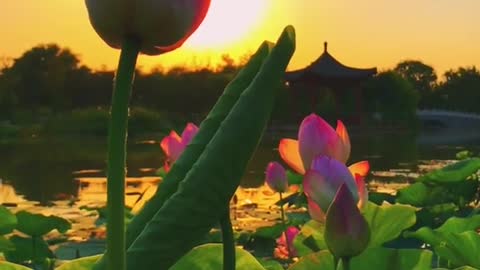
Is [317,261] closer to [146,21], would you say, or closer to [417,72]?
[146,21]

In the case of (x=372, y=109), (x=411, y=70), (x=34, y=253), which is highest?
(x=411, y=70)

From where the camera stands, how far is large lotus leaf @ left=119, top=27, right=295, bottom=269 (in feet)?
1.12

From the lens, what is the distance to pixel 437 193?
2727mm

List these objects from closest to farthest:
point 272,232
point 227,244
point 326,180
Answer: point 227,244, point 326,180, point 272,232

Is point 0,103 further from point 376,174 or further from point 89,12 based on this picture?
point 89,12

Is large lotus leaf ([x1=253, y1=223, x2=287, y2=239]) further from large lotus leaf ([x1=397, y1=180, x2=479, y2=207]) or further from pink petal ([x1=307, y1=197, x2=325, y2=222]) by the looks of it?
pink petal ([x1=307, y1=197, x2=325, y2=222])

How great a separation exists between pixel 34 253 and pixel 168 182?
1552 mm

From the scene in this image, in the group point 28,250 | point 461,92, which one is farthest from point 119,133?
point 461,92

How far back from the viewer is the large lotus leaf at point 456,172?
254cm

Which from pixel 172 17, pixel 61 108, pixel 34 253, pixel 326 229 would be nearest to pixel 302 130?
pixel 326 229

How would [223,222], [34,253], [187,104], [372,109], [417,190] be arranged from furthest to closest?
[187,104] < [372,109] < [417,190] < [34,253] < [223,222]

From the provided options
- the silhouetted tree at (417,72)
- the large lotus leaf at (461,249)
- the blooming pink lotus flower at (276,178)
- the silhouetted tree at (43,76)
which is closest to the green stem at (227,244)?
the large lotus leaf at (461,249)

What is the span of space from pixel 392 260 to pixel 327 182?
0.27ft

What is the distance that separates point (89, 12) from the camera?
0.29 metres
